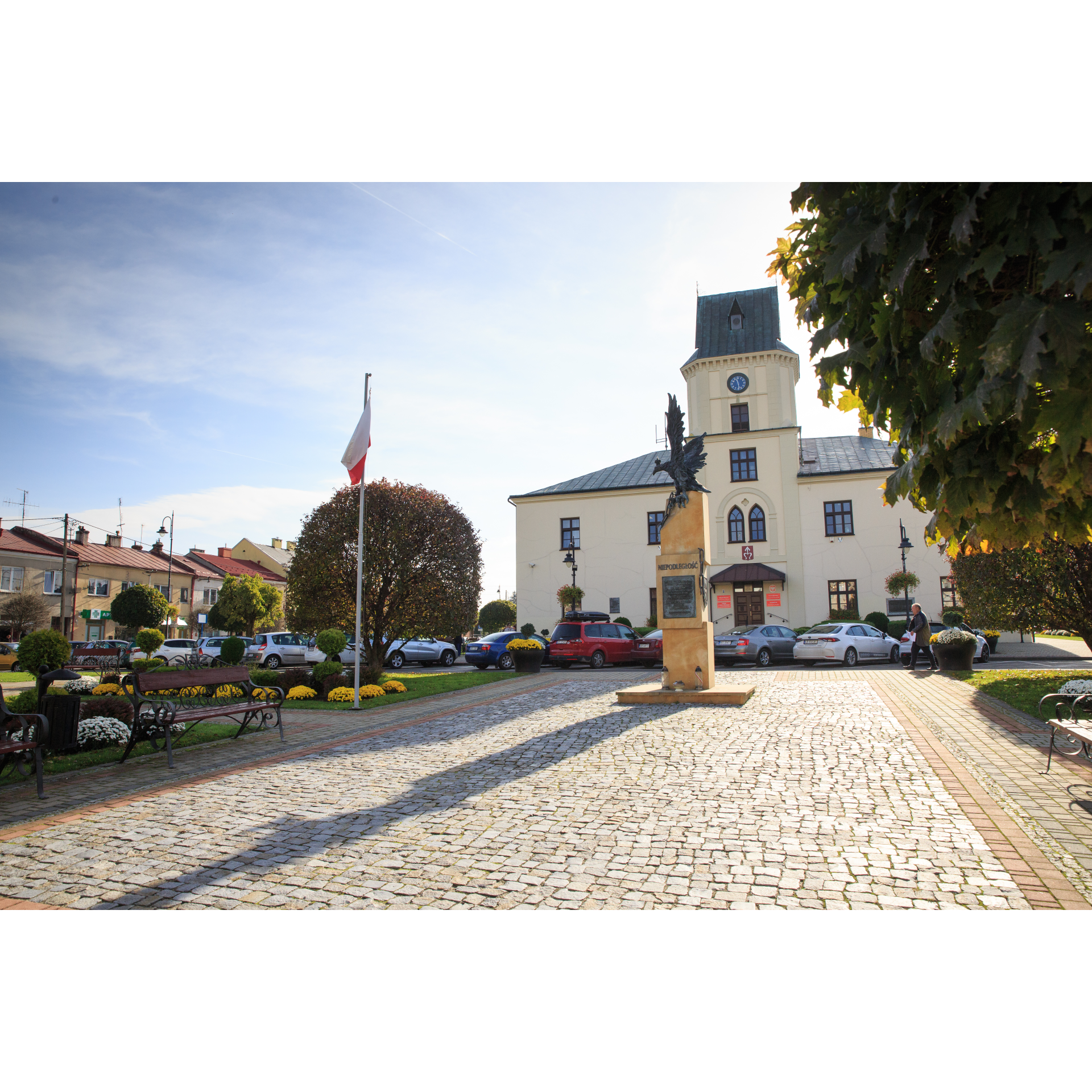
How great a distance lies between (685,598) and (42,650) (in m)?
10.9

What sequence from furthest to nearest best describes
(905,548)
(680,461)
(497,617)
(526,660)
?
(497,617)
(905,548)
(526,660)
(680,461)

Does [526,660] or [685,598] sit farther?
[526,660]

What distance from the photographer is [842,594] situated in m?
33.2

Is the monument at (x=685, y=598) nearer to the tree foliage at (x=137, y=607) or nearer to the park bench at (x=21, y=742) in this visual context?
the park bench at (x=21, y=742)

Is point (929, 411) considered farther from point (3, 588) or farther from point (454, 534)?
point (3, 588)

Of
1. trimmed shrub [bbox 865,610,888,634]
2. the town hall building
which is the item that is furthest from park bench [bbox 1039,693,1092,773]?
the town hall building

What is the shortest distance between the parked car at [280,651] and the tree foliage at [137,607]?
8.62m

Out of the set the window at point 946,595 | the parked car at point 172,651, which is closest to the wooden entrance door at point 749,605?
the window at point 946,595

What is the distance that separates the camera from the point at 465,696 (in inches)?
586

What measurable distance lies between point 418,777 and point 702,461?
962 centimetres

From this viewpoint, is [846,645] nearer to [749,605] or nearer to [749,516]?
[749,605]

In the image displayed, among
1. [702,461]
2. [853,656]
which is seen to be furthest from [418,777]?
[853,656]

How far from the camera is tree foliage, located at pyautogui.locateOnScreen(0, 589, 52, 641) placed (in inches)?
1449

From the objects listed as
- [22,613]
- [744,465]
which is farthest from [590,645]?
[22,613]
